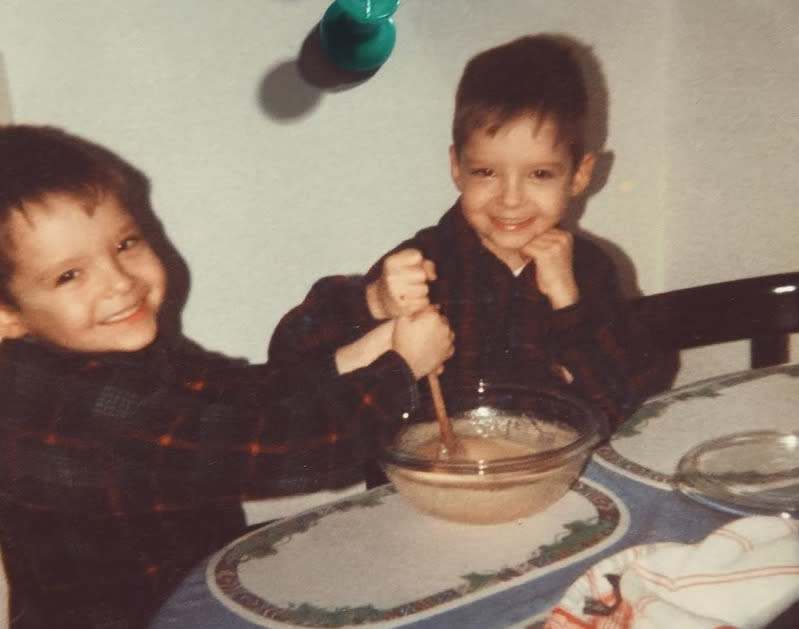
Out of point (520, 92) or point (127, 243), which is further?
point (520, 92)

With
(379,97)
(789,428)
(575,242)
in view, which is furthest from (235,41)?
(789,428)

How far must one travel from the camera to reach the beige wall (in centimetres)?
66

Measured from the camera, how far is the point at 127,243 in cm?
61

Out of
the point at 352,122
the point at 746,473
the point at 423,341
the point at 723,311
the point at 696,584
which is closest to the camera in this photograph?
the point at 696,584

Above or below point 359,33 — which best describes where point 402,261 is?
below

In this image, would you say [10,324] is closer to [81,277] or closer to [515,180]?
[81,277]

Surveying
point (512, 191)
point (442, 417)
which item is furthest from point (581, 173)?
point (442, 417)

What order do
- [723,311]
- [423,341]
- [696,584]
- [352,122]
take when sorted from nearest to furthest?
[696,584] < [423,341] < [352,122] < [723,311]

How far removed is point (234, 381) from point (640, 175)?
21.8 inches

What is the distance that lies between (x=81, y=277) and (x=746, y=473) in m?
0.44

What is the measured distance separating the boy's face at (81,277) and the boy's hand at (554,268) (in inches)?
13.5

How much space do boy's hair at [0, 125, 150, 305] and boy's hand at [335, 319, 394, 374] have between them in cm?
22

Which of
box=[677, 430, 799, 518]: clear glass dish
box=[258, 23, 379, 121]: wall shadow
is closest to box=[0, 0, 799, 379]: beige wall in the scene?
box=[258, 23, 379, 121]: wall shadow

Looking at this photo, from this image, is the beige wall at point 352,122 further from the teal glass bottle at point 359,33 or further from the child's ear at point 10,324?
the child's ear at point 10,324
